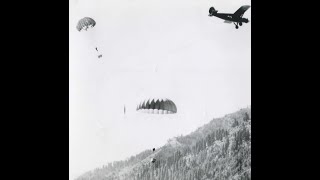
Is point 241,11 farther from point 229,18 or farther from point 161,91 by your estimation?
point 161,91

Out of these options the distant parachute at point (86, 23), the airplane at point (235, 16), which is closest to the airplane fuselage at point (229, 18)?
the airplane at point (235, 16)

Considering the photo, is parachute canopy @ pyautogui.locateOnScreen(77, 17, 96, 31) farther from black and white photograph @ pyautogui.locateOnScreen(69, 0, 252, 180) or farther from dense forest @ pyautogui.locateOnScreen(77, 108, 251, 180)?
dense forest @ pyautogui.locateOnScreen(77, 108, 251, 180)

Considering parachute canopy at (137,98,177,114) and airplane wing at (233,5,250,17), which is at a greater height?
airplane wing at (233,5,250,17)

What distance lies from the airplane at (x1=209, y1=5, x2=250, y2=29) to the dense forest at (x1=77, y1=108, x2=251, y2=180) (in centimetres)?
87

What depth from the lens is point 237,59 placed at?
5.24 m

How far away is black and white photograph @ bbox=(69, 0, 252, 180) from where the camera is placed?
5160 mm

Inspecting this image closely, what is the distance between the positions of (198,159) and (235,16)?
1407 mm

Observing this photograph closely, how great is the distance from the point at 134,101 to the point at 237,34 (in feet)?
3.87

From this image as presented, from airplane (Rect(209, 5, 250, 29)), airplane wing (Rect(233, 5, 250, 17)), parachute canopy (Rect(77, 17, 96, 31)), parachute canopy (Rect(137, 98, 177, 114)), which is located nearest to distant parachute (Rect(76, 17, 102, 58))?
parachute canopy (Rect(77, 17, 96, 31))

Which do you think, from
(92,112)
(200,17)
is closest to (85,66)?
(92,112)

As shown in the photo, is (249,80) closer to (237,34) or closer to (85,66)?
(237,34)

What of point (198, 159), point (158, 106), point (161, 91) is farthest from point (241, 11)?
point (198, 159)

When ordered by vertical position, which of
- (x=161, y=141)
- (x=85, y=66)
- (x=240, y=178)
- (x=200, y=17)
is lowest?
(x=240, y=178)

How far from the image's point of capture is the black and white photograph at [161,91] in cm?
516
